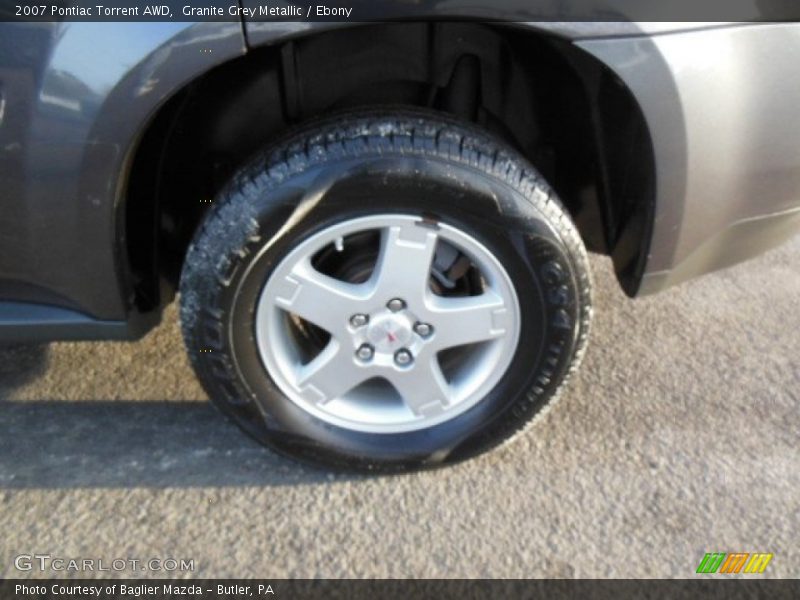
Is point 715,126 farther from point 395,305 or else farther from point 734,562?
point 734,562

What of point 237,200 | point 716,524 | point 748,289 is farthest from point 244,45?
point 748,289

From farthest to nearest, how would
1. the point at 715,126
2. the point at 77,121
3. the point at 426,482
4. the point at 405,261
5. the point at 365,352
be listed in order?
the point at 426,482, the point at 365,352, the point at 405,261, the point at 715,126, the point at 77,121

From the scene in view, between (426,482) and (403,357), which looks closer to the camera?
(403,357)

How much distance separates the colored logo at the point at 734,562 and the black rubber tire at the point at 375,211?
52cm

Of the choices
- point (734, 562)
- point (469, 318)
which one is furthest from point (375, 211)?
point (734, 562)

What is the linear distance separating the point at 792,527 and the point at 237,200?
1.53 meters

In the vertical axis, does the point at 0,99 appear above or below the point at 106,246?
above

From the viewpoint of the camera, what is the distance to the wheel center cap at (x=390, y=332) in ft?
6.06

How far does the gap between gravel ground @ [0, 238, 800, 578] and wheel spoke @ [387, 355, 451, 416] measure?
0.21 meters

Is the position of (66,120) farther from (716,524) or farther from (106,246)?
(716,524)

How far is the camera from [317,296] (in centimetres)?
182

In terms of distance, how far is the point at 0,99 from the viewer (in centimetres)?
154

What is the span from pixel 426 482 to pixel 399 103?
3.24ft

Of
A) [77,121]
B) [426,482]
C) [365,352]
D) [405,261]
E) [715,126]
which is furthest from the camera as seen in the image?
[426,482]
